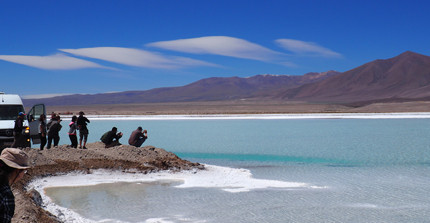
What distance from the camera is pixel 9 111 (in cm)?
1547

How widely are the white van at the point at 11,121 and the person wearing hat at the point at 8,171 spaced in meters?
11.9

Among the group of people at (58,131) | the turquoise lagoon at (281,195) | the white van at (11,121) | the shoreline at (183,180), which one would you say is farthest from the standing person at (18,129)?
the turquoise lagoon at (281,195)

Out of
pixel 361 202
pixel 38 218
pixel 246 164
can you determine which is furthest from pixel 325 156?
pixel 38 218

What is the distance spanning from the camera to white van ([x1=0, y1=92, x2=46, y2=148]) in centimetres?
1444

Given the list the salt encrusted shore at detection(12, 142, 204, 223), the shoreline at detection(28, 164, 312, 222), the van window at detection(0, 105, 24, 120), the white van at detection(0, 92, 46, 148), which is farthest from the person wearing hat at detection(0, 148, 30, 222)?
the van window at detection(0, 105, 24, 120)

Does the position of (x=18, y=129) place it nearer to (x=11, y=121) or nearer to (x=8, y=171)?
(x=11, y=121)

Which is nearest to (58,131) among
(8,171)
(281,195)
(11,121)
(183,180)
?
(11,121)

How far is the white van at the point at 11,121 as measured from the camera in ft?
47.4

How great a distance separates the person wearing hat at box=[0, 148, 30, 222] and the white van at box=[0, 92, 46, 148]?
11.9 metres

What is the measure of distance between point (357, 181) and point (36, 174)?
25.5ft

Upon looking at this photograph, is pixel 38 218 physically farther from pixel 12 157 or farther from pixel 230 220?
pixel 12 157

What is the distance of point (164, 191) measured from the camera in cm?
970

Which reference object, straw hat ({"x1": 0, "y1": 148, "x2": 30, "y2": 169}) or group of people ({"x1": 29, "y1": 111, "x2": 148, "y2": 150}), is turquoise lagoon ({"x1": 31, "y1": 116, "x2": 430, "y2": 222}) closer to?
group of people ({"x1": 29, "y1": 111, "x2": 148, "y2": 150})

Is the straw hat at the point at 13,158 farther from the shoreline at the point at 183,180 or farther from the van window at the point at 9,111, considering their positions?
the van window at the point at 9,111
